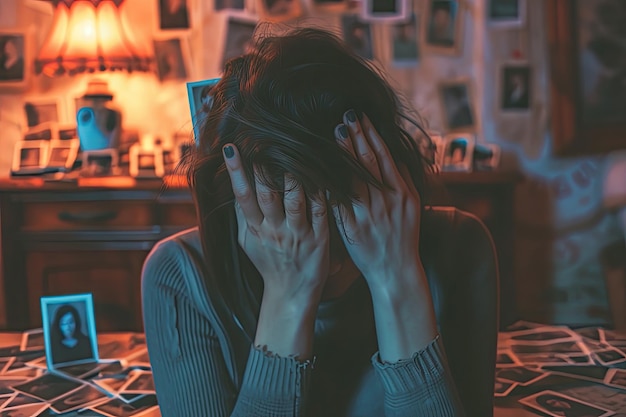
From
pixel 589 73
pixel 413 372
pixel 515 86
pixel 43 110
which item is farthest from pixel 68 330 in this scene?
pixel 589 73

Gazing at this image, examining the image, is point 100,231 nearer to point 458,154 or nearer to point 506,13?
point 458,154

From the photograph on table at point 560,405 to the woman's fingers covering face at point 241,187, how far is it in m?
0.35

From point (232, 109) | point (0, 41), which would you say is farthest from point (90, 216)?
point (232, 109)

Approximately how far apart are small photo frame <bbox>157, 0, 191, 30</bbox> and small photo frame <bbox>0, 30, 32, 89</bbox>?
0.48 metres

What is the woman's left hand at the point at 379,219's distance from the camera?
1.85ft

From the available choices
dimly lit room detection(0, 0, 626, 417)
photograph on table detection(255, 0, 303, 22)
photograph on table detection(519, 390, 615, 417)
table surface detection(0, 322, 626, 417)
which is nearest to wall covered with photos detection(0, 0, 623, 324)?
photograph on table detection(255, 0, 303, 22)

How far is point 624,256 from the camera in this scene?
2.33 metres

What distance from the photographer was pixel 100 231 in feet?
6.25

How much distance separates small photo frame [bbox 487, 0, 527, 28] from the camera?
225 cm

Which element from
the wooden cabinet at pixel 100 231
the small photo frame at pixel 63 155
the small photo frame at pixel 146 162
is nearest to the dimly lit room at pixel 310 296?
the wooden cabinet at pixel 100 231

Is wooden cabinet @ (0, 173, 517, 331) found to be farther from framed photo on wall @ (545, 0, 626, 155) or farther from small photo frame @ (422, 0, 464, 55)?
small photo frame @ (422, 0, 464, 55)

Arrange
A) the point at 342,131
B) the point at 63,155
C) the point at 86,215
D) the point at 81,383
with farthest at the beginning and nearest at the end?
the point at 63,155, the point at 86,215, the point at 81,383, the point at 342,131

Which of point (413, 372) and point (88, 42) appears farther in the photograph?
point (88, 42)

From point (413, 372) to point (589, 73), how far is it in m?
1.95
